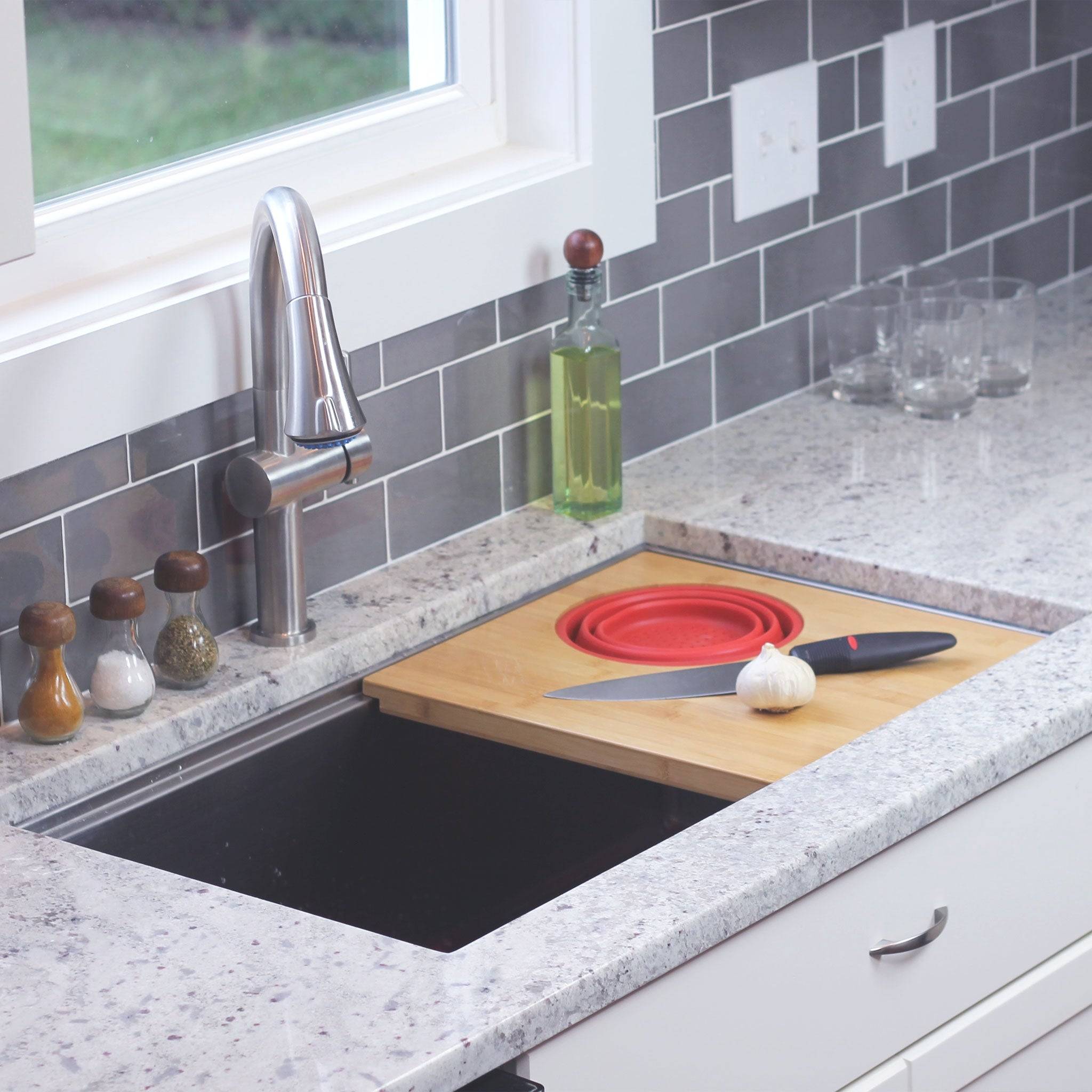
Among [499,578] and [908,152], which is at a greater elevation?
[908,152]

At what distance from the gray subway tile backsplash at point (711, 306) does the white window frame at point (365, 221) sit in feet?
0.34

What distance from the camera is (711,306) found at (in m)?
2.19

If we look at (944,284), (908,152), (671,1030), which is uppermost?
(908,152)

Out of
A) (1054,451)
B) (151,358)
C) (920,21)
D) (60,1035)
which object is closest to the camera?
(60,1035)

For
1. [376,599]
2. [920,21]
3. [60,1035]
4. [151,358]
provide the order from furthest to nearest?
[920,21] → [376,599] → [151,358] → [60,1035]

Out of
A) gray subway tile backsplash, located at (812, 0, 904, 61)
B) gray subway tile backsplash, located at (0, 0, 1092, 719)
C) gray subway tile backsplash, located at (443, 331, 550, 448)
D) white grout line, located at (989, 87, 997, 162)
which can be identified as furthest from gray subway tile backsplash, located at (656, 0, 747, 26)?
white grout line, located at (989, 87, 997, 162)

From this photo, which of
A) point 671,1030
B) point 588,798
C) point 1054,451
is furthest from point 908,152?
point 671,1030

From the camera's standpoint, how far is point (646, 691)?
1639mm

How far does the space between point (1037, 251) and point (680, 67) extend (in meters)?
0.87

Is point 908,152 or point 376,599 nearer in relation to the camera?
point 376,599

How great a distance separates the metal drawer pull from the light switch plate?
38.1 inches

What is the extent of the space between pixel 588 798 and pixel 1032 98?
4.80 ft

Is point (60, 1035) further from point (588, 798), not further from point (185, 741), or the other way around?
point (588, 798)

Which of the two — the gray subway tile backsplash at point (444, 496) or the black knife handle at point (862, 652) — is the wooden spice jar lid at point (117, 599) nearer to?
the gray subway tile backsplash at point (444, 496)
